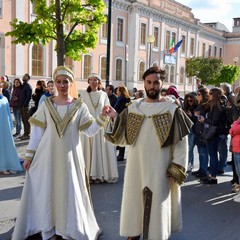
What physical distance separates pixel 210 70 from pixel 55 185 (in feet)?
116

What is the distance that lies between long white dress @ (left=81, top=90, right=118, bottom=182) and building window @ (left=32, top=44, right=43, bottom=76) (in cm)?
1894

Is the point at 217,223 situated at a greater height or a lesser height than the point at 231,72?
lesser

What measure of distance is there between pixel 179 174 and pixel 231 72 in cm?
3865

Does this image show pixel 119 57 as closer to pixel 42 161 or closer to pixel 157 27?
pixel 157 27

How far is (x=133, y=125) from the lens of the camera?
3549 mm

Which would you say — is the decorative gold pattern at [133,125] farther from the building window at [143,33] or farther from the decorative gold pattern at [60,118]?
the building window at [143,33]

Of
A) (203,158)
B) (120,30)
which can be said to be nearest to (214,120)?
(203,158)

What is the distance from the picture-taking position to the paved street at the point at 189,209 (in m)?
4.27

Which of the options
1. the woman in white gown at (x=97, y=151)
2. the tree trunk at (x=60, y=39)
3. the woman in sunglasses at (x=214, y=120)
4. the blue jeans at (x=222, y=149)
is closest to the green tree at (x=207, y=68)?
the tree trunk at (x=60, y=39)

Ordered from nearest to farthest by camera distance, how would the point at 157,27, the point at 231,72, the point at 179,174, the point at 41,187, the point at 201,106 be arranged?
the point at 179,174 → the point at 41,187 → the point at 201,106 → the point at 157,27 → the point at 231,72

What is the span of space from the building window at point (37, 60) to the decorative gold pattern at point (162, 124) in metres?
21.9

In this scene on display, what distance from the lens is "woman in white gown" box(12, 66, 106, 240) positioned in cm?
362

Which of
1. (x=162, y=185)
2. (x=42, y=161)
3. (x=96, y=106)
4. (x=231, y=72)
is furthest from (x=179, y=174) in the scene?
(x=231, y=72)

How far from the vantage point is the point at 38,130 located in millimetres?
3729
